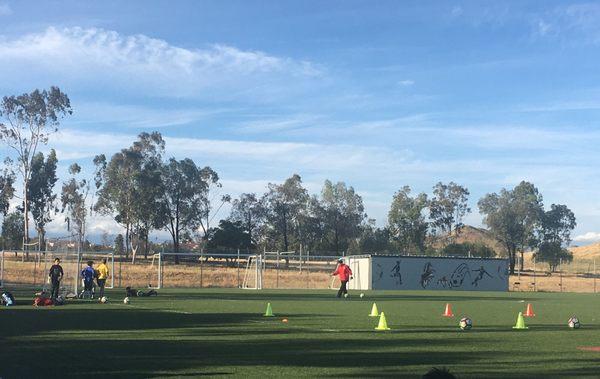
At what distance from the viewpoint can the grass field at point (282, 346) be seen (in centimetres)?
1059

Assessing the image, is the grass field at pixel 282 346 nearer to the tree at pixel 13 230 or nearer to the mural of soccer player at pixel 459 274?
the mural of soccer player at pixel 459 274

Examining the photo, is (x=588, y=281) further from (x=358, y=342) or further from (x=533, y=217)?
(x=358, y=342)

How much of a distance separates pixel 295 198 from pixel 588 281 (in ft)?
119

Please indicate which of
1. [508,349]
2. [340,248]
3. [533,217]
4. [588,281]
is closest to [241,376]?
[508,349]

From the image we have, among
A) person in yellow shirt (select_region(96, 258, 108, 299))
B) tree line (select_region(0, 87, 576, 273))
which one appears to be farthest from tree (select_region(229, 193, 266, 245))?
person in yellow shirt (select_region(96, 258, 108, 299))

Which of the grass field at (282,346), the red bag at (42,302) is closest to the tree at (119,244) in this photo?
the red bag at (42,302)

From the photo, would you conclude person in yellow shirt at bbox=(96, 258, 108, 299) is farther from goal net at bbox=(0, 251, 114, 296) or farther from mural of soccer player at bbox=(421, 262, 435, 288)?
mural of soccer player at bbox=(421, 262, 435, 288)

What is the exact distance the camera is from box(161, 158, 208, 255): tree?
83.8m

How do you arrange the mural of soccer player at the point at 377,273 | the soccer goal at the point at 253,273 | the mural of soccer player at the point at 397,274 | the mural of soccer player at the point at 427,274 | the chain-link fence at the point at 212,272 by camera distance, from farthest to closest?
1. the mural of soccer player at the point at 427,274
2. the mural of soccer player at the point at 397,274
3. the mural of soccer player at the point at 377,273
4. the chain-link fence at the point at 212,272
5. the soccer goal at the point at 253,273

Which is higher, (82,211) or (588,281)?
(82,211)

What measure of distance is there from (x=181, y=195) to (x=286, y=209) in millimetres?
14004

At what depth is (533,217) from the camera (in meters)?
97.9

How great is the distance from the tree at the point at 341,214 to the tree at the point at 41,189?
33228 mm

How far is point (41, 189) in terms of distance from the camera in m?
85.6
